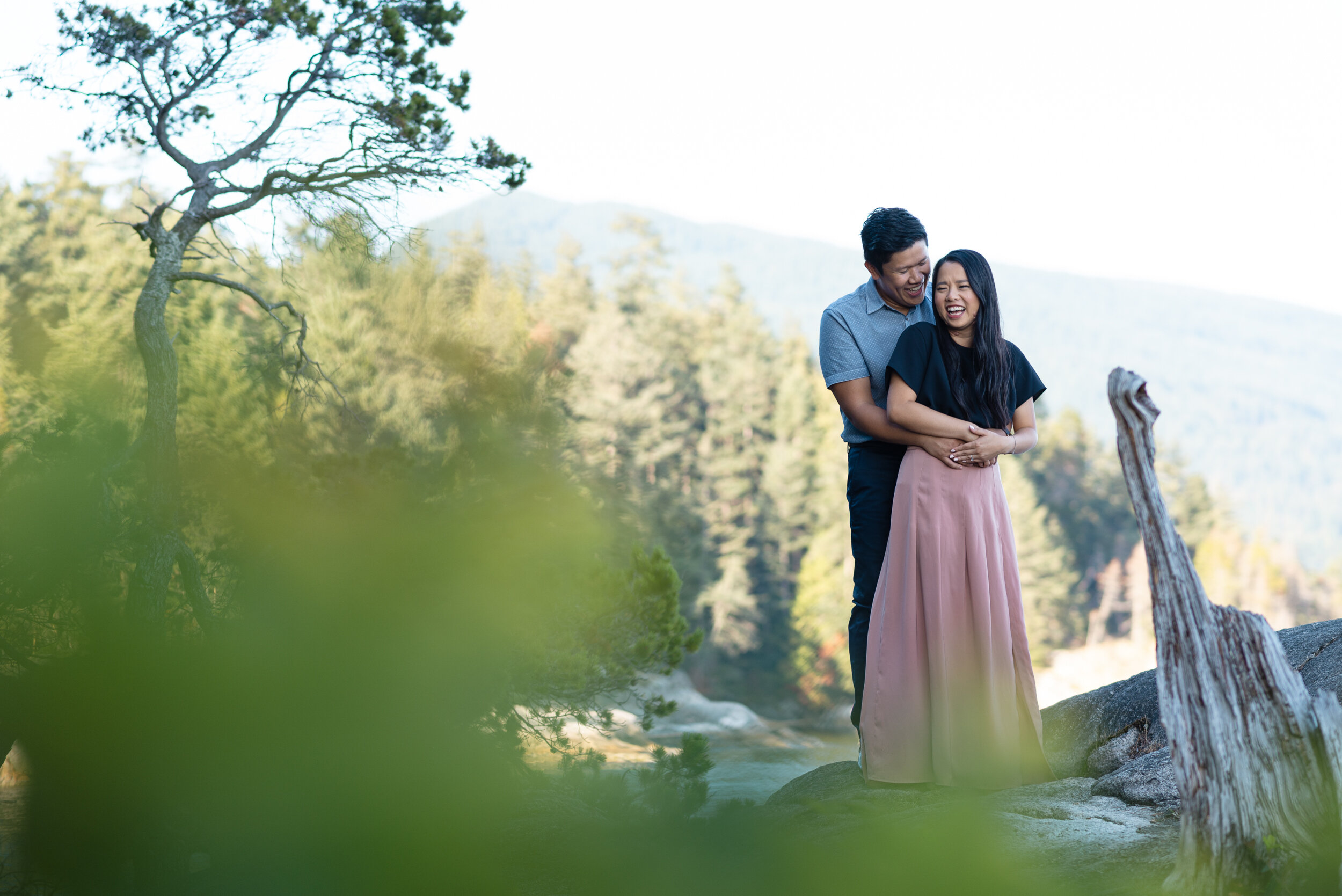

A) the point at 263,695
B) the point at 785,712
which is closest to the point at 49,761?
the point at 263,695

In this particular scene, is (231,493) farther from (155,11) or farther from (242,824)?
(155,11)

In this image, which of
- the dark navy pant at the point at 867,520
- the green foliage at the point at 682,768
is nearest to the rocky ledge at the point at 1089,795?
the dark navy pant at the point at 867,520

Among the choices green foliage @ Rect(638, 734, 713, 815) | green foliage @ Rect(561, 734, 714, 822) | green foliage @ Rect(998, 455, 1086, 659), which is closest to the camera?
green foliage @ Rect(561, 734, 714, 822)

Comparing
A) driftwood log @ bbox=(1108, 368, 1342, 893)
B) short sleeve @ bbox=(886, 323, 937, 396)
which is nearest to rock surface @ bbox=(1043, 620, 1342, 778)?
driftwood log @ bbox=(1108, 368, 1342, 893)

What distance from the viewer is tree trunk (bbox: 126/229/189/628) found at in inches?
215

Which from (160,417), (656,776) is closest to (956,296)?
(656,776)

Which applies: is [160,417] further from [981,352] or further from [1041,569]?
[1041,569]

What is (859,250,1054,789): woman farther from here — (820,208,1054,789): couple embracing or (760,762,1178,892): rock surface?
(760,762,1178,892): rock surface

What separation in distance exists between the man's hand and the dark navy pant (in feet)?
0.84

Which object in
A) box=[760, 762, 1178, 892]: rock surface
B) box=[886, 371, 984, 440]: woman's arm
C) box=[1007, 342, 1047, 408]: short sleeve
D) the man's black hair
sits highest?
the man's black hair

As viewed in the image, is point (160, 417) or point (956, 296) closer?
point (956, 296)

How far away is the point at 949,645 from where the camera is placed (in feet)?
10.5

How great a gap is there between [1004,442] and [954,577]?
1.44ft

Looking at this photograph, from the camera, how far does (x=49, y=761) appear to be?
1.69m
